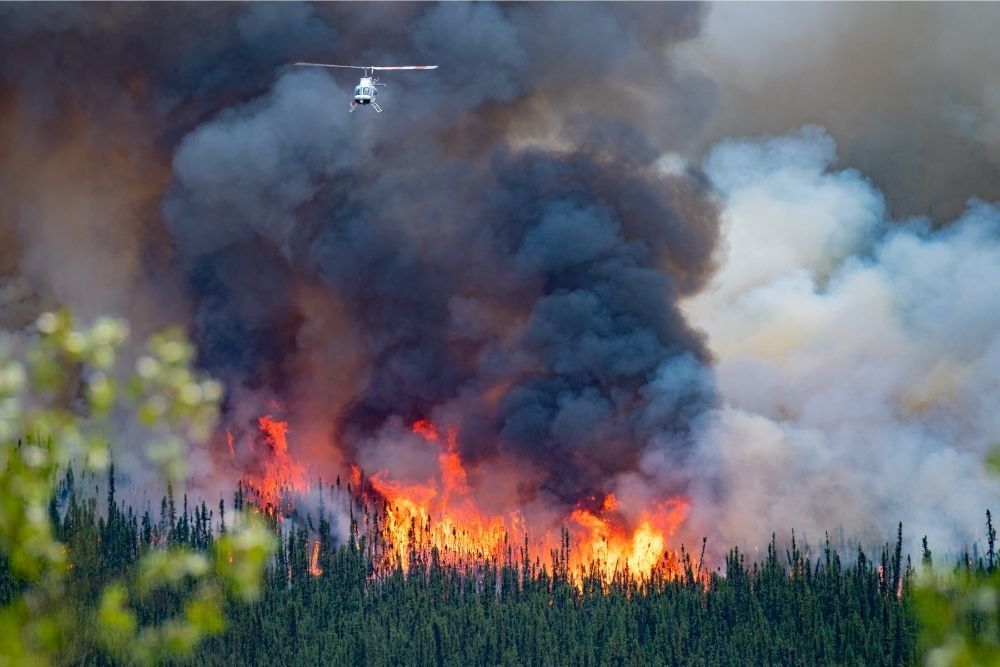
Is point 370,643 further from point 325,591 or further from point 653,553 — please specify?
point 653,553

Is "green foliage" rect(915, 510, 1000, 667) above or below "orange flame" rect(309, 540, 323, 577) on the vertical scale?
below

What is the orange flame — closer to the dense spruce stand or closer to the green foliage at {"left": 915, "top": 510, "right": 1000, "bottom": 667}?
the dense spruce stand

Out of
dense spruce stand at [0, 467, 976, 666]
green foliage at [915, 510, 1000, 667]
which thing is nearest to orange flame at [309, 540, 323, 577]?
dense spruce stand at [0, 467, 976, 666]

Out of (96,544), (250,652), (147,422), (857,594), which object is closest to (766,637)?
(857,594)

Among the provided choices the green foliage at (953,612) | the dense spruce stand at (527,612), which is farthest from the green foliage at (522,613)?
the green foliage at (953,612)

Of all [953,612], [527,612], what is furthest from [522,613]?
[953,612]

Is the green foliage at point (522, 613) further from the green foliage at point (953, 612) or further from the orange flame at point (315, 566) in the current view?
the green foliage at point (953, 612)

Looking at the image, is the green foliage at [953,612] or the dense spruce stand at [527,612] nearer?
the green foliage at [953,612]

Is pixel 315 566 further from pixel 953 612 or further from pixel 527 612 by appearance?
pixel 953 612

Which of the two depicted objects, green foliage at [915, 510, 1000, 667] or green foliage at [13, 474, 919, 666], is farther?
green foliage at [13, 474, 919, 666]

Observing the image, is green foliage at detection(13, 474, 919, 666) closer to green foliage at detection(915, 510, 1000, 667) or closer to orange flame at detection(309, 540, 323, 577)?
orange flame at detection(309, 540, 323, 577)

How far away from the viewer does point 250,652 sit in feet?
436

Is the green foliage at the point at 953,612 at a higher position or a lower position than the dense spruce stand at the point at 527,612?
lower

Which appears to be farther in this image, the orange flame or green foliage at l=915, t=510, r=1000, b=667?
the orange flame
